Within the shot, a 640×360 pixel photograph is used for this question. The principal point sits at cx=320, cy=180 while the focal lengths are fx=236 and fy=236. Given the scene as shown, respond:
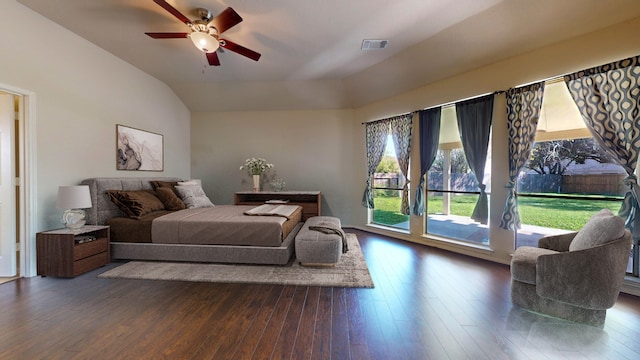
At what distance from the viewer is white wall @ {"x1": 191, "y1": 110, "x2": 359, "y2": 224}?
5.62m

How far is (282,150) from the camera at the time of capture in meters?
5.78

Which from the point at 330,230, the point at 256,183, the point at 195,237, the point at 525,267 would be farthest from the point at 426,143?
the point at 195,237

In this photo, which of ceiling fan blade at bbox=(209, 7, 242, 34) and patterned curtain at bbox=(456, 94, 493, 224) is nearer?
ceiling fan blade at bbox=(209, 7, 242, 34)

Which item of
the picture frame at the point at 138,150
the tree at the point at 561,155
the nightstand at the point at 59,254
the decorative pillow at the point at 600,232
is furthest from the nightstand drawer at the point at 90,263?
the tree at the point at 561,155

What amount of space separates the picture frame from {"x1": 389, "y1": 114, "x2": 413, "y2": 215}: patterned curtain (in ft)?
15.8

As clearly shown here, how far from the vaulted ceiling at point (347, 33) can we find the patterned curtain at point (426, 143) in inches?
22.8

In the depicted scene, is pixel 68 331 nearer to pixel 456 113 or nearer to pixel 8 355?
pixel 8 355

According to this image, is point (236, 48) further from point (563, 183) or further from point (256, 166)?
point (563, 183)

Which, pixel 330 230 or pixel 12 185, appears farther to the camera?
pixel 330 230

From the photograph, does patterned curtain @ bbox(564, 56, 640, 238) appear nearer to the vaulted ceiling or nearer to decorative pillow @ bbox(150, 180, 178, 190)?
the vaulted ceiling

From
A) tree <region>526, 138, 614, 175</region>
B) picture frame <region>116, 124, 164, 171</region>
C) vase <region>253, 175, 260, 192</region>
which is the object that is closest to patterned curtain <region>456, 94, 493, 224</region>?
tree <region>526, 138, 614, 175</region>

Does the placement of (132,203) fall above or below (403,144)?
below

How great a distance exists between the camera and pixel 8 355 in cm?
158

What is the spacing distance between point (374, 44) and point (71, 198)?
14.8ft
